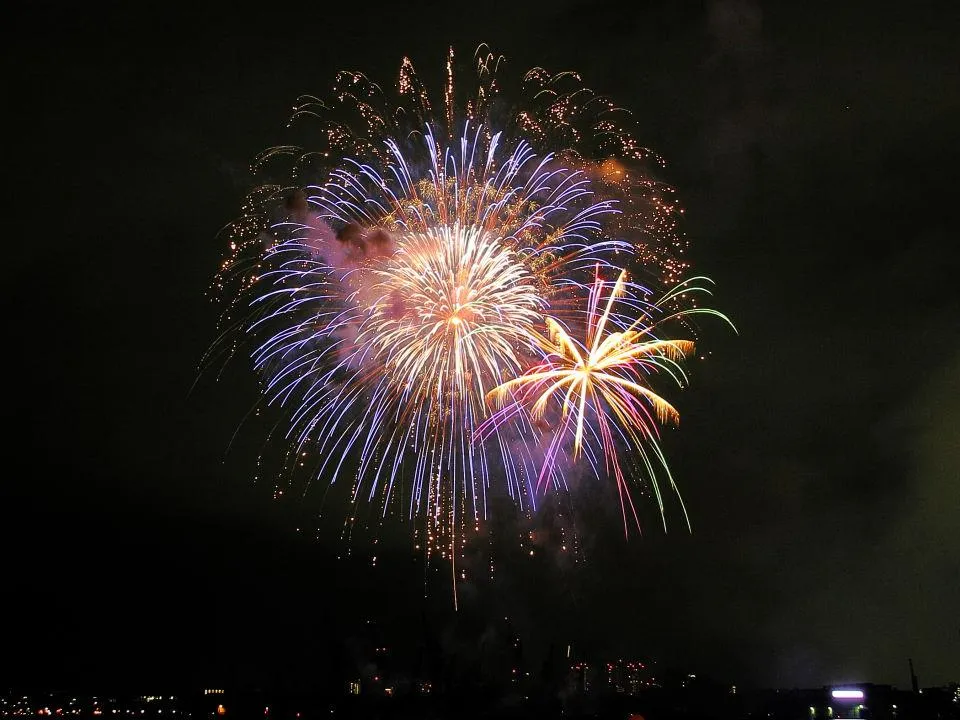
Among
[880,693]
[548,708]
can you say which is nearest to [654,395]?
[548,708]

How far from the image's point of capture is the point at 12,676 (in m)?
106

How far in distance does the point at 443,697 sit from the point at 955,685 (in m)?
68.4

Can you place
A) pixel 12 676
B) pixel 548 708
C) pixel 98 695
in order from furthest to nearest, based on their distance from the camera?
pixel 98 695 → pixel 12 676 → pixel 548 708

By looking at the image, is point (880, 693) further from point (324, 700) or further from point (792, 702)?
point (324, 700)

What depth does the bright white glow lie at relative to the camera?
92188 millimetres

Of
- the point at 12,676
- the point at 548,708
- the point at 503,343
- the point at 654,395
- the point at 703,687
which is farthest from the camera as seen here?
the point at 703,687

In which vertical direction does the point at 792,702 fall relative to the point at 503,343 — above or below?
below

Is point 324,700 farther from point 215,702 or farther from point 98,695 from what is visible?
point 98,695

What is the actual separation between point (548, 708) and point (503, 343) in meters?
80.7

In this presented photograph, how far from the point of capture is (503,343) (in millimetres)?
25531

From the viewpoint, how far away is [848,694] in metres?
93.2

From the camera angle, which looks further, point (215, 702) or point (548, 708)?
point (215, 702)

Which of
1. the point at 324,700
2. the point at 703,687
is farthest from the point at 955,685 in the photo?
the point at 324,700

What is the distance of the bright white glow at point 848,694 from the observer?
9219 centimetres
